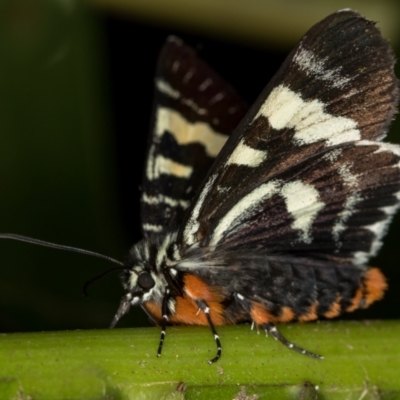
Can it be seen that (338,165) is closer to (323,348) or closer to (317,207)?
(317,207)

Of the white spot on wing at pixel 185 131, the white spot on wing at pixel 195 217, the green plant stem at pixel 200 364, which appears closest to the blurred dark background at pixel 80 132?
the white spot on wing at pixel 185 131

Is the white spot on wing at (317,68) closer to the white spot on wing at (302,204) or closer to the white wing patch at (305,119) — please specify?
the white wing patch at (305,119)

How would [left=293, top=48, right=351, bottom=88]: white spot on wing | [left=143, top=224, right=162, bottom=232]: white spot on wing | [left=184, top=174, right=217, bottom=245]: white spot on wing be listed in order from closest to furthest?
[left=293, top=48, right=351, bottom=88]: white spot on wing → [left=184, top=174, right=217, bottom=245]: white spot on wing → [left=143, top=224, right=162, bottom=232]: white spot on wing

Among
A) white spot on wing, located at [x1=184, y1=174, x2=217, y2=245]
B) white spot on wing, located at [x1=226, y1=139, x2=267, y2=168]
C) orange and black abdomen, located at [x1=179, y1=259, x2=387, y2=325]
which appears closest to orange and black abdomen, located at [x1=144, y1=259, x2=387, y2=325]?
orange and black abdomen, located at [x1=179, y1=259, x2=387, y2=325]

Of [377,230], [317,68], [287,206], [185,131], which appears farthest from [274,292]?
[185,131]

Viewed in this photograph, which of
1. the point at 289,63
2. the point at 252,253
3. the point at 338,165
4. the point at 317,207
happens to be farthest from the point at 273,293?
the point at 289,63

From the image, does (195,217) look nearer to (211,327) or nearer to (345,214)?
(211,327)

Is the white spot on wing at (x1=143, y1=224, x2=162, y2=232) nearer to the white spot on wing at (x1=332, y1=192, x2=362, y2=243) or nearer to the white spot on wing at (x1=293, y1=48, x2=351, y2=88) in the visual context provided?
the white spot on wing at (x1=332, y1=192, x2=362, y2=243)
